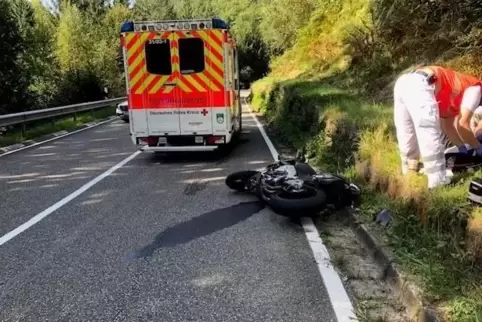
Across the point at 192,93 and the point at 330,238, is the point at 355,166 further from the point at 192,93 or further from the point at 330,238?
the point at 192,93

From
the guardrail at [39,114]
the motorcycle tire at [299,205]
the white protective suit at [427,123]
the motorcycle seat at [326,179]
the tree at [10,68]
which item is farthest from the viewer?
the tree at [10,68]

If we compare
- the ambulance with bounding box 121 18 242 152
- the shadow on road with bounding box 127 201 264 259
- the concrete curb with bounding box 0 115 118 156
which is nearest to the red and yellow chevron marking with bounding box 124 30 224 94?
the ambulance with bounding box 121 18 242 152

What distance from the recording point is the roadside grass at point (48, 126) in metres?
14.9

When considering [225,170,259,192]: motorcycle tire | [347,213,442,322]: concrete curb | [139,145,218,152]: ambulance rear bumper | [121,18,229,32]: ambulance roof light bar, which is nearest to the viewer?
[347,213,442,322]: concrete curb

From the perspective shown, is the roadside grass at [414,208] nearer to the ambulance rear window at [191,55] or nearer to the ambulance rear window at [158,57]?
the ambulance rear window at [191,55]

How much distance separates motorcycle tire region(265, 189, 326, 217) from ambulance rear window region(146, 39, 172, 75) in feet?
17.7

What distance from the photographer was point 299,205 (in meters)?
5.52

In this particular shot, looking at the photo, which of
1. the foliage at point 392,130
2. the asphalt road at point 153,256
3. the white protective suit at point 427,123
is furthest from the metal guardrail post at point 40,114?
the white protective suit at point 427,123

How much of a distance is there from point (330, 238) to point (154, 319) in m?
2.32

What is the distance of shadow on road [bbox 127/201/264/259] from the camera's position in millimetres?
5105

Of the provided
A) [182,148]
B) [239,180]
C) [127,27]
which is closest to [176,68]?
[127,27]

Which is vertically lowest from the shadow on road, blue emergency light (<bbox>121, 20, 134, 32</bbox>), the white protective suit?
the shadow on road

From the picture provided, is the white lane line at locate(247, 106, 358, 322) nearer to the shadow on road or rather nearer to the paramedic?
the shadow on road

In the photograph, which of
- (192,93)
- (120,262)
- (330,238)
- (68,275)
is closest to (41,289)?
(68,275)
